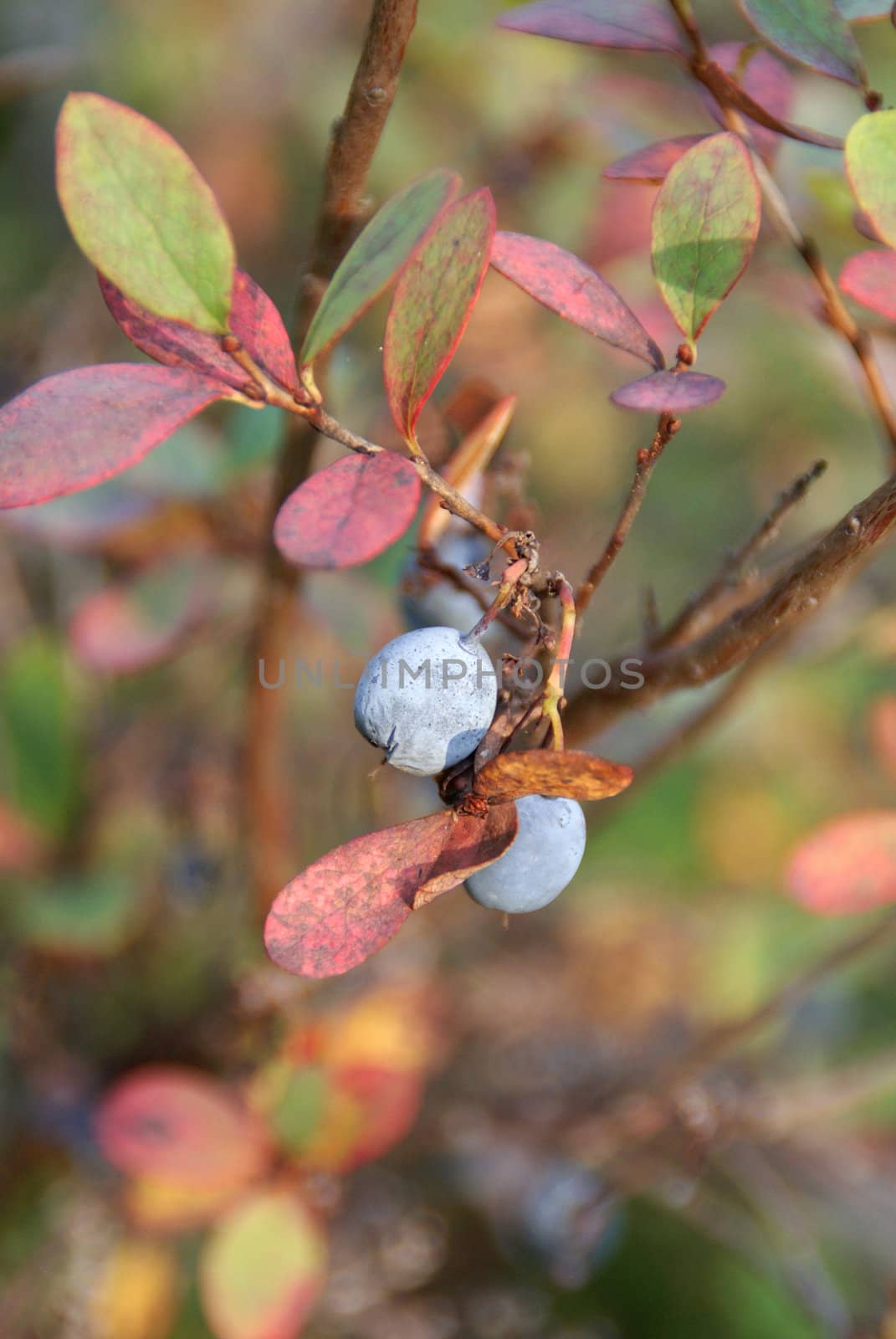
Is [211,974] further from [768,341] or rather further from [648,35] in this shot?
[768,341]

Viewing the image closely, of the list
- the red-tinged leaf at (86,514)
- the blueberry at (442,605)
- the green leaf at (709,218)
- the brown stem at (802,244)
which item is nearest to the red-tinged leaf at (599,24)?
the brown stem at (802,244)

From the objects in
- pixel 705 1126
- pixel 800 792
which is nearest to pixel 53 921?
pixel 705 1126

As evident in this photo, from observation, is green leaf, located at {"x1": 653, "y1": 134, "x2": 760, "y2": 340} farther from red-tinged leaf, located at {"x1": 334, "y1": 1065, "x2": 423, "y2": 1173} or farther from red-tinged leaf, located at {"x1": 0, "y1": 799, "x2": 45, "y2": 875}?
red-tinged leaf, located at {"x1": 0, "y1": 799, "x2": 45, "y2": 875}

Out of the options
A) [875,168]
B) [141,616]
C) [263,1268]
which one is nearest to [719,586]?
[875,168]

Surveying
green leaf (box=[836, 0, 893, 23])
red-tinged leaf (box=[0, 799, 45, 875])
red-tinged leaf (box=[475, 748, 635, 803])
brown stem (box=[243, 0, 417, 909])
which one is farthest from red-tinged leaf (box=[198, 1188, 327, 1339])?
green leaf (box=[836, 0, 893, 23])

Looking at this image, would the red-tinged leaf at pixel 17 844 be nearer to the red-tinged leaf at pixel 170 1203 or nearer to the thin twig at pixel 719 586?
the red-tinged leaf at pixel 170 1203

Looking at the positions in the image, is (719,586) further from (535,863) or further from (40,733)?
(40,733)
